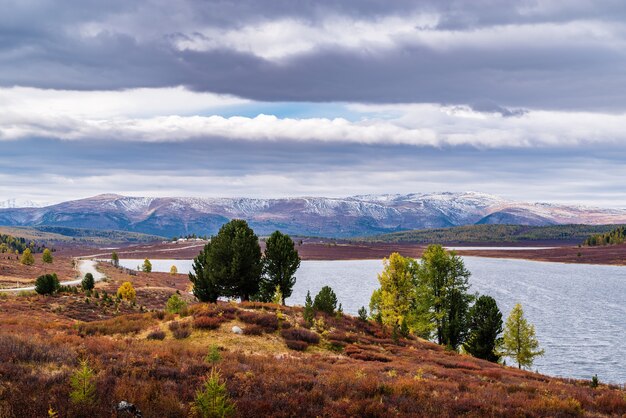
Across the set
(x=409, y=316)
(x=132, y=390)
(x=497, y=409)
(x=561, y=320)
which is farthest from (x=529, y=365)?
(x=132, y=390)

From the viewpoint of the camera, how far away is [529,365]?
56.2 metres

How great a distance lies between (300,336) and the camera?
30.9 m

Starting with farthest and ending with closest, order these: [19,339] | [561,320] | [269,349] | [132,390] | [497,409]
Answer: [561,320]
[269,349]
[19,339]
[497,409]
[132,390]

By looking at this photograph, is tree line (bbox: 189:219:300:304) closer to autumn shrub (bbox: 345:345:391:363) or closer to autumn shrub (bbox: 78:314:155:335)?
autumn shrub (bbox: 78:314:155:335)

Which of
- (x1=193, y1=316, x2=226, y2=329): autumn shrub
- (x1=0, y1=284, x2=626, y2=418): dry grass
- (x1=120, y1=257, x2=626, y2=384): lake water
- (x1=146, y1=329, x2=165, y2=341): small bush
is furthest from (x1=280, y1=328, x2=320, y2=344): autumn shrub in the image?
(x1=120, y1=257, x2=626, y2=384): lake water

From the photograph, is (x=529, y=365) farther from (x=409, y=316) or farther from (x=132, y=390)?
(x=132, y=390)

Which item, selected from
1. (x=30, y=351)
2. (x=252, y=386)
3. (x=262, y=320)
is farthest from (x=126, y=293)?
(x=252, y=386)

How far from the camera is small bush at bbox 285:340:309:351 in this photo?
28.8m

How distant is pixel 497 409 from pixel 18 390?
1509cm

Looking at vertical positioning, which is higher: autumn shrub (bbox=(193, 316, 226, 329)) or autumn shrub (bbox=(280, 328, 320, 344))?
autumn shrub (bbox=(193, 316, 226, 329))

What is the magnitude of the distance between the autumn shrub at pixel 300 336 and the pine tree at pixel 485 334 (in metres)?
28.3

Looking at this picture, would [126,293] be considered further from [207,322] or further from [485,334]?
[485,334]

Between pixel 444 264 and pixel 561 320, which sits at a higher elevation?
pixel 444 264

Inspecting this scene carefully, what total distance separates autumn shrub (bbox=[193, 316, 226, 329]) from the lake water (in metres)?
43.6
